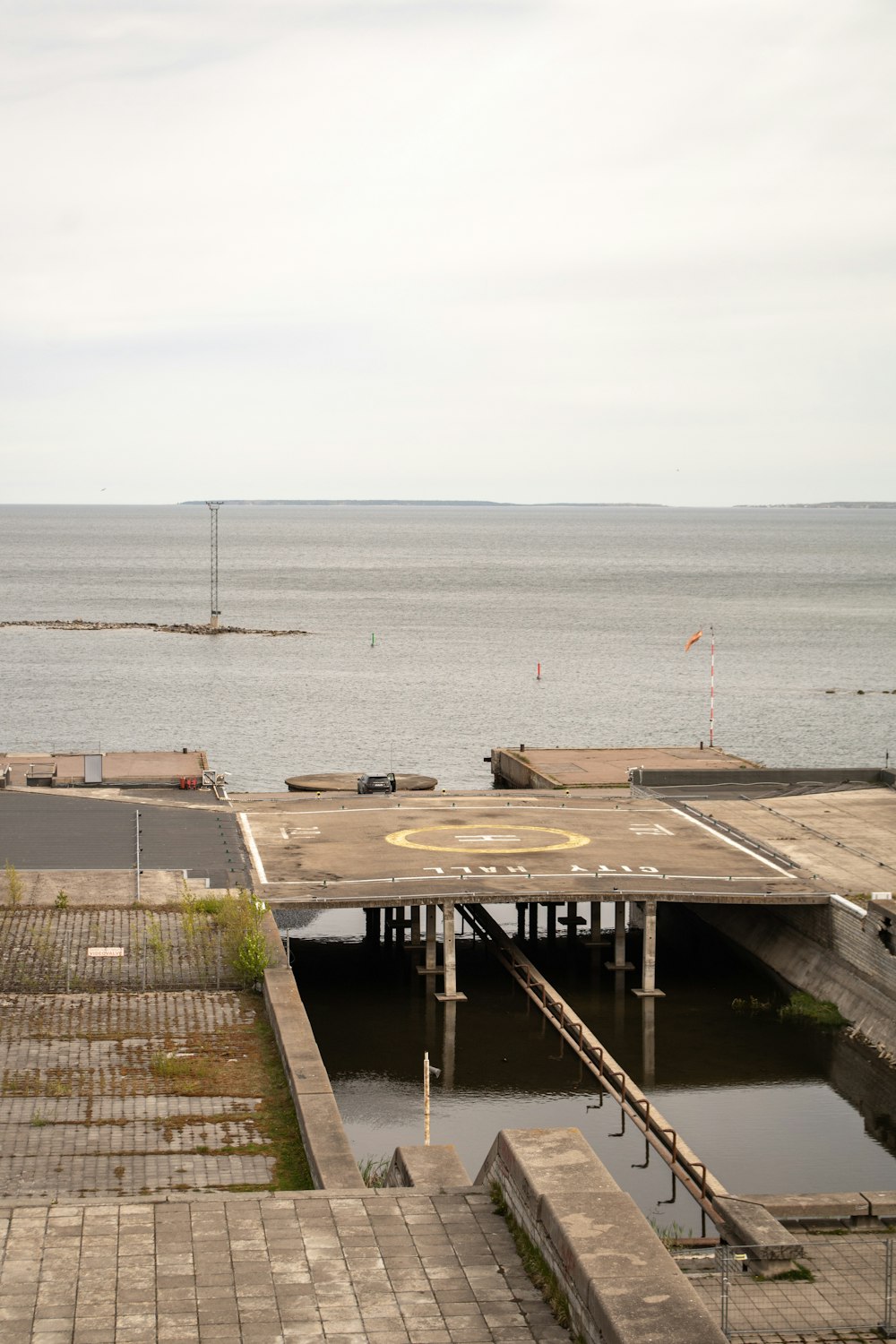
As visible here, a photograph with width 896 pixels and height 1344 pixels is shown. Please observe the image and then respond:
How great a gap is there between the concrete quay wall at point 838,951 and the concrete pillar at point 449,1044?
32.3 feet

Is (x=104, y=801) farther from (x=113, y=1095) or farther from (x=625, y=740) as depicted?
(x=625, y=740)

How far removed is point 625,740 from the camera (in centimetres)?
9538

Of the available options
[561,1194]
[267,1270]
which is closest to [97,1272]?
[267,1270]

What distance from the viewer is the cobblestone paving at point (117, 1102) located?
2478 cm

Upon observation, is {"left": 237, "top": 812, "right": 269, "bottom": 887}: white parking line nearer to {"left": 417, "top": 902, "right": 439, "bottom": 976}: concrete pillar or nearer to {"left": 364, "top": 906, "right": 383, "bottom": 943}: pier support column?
{"left": 364, "top": 906, "right": 383, "bottom": 943}: pier support column

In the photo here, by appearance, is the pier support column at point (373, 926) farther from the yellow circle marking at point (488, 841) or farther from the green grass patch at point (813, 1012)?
the green grass patch at point (813, 1012)

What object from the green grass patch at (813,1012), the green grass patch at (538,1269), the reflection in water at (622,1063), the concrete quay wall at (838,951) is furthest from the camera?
the green grass patch at (813,1012)

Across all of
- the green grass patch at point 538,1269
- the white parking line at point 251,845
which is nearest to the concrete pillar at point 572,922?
the white parking line at point 251,845

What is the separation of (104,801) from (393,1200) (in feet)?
131

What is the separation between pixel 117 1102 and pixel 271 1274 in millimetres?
13247

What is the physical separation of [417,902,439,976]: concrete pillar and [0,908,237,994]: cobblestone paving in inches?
337

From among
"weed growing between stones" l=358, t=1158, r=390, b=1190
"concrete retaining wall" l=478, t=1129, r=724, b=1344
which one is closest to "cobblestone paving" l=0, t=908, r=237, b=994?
"weed growing between stones" l=358, t=1158, r=390, b=1190

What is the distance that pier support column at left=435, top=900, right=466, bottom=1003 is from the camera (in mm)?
43125

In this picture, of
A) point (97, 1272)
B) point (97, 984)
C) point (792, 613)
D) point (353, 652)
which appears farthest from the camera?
point (792, 613)
